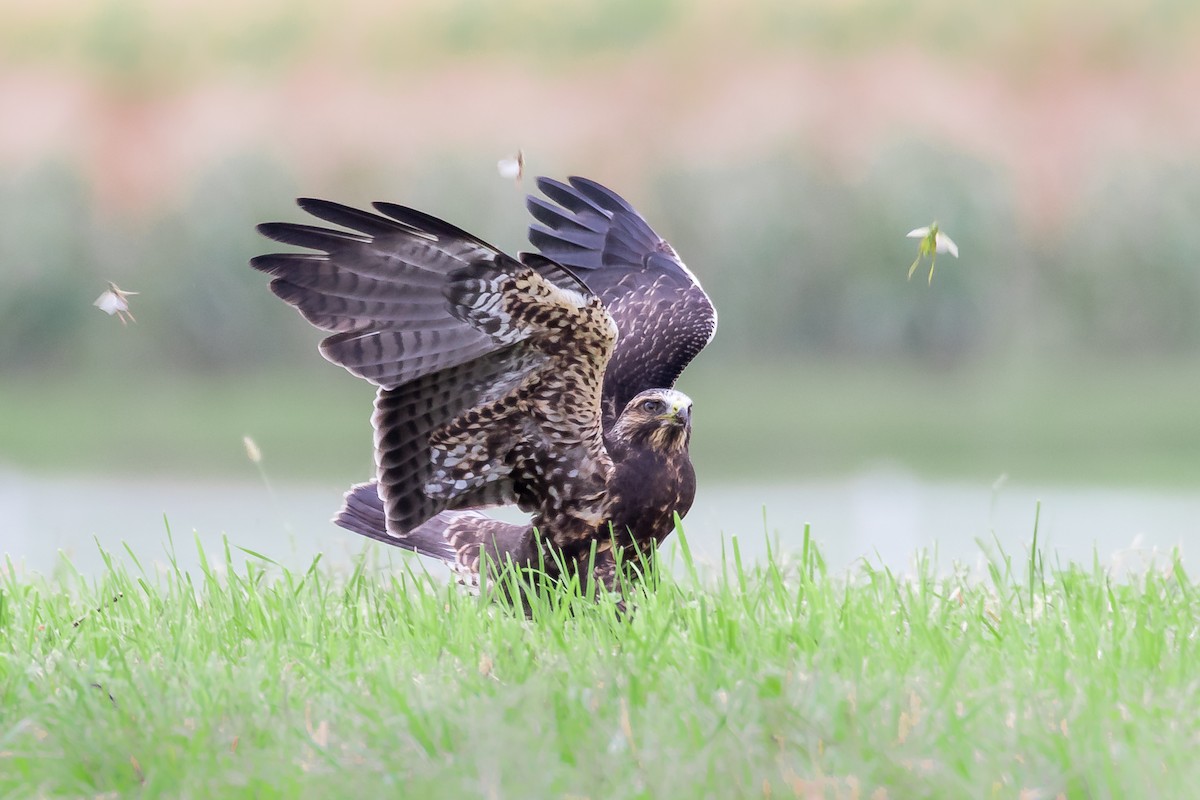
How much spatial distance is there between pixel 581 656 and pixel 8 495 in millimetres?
8264

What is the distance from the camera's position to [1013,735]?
2732mm

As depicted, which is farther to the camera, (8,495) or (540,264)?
(8,495)

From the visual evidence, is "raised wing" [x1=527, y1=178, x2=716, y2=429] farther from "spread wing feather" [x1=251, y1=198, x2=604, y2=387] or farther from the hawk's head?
"spread wing feather" [x1=251, y1=198, x2=604, y2=387]

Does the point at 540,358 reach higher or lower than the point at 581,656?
higher

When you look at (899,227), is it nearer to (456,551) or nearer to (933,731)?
(456,551)

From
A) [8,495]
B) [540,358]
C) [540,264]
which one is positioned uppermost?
[540,264]

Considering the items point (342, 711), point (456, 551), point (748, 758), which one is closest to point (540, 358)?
point (456, 551)

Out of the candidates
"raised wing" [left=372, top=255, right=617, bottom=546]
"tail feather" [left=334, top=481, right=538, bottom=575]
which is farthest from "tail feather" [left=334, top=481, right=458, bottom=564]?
"raised wing" [left=372, top=255, right=617, bottom=546]

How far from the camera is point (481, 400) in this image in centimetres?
407

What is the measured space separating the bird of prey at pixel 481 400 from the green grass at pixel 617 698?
15.7 inches

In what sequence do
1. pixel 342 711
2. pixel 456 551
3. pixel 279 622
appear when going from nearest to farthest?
pixel 342 711, pixel 279 622, pixel 456 551

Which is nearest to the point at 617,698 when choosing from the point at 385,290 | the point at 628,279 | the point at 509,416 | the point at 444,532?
the point at 509,416

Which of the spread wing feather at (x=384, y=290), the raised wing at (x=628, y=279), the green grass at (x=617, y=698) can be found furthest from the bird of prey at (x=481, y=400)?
the green grass at (x=617, y=698)

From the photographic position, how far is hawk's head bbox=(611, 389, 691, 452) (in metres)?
4.27
